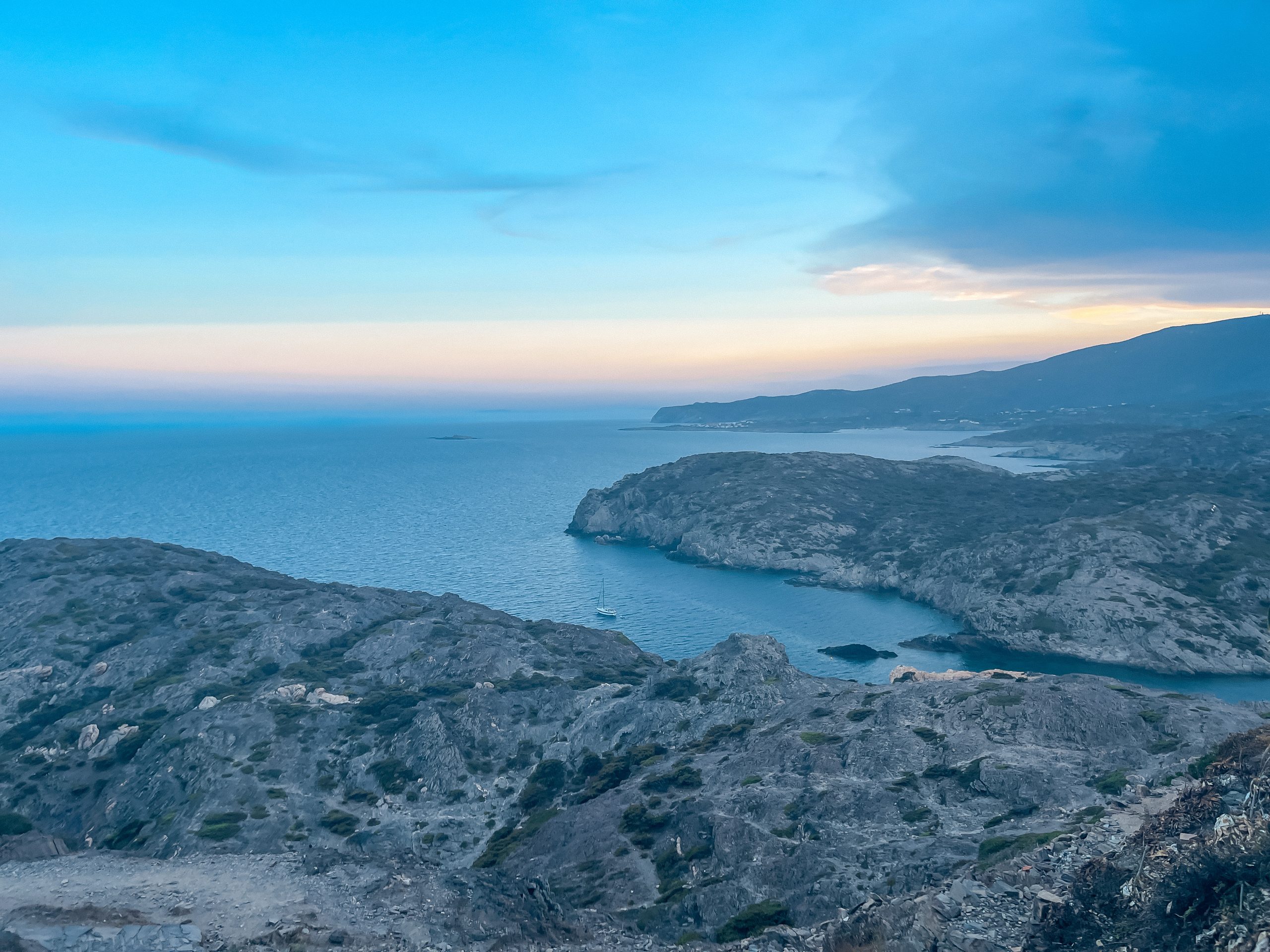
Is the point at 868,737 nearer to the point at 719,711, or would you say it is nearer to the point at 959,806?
the point at 959,806

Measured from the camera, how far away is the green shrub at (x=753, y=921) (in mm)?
31797

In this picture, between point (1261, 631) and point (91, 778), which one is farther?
point (1261, 631)

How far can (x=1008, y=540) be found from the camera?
125 meters

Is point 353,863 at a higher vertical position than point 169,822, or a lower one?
higher

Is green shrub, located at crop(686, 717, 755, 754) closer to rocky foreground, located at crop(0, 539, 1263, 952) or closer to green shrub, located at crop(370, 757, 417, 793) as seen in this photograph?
rocky foreground, located at crop(0, 539, 1263, 952)

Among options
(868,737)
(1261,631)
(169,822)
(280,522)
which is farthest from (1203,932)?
(280,522)

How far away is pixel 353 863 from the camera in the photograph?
3741 cm

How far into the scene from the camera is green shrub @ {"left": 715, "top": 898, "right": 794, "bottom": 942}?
3180 centimetres

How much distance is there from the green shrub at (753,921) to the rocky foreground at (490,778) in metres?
0.15

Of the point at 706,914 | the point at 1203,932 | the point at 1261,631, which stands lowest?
the point at 1261,631

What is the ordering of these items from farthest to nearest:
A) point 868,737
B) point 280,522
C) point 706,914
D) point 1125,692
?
point 280,522
point 1125,692
point 868,737
point 706,914

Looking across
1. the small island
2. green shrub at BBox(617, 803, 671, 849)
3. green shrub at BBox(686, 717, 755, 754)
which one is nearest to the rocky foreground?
green shrub at BBox(617, 803, 671, 849)

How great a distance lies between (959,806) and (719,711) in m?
26.7

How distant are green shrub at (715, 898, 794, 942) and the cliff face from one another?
84604 mm
